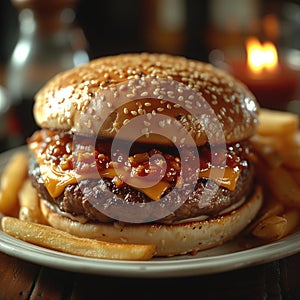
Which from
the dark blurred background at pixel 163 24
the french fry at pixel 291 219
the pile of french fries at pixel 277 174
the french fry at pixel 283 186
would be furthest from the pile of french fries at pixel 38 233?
the dark blurred background at pixel 163 24

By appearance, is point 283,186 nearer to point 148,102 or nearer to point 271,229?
point 271,229

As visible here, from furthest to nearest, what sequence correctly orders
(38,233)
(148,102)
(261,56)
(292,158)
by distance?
(261,56)
(292,158)
(148,102)
(38,233)

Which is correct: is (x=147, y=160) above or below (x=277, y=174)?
above

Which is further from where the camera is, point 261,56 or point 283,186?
point 261,56

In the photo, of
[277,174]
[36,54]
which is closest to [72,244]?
[277,174]

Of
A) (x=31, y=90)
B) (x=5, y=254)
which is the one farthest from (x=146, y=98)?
(x=31, y=90)

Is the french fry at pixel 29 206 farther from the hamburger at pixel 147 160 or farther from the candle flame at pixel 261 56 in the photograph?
the candle flame at pixel 261 56
